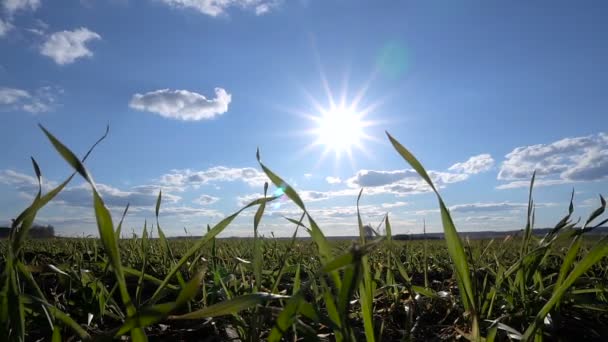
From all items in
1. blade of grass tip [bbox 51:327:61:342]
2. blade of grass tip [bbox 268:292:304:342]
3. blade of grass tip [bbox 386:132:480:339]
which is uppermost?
blade of grass tip [bbox 386:132:480:339]

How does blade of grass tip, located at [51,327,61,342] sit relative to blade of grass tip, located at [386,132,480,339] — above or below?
below

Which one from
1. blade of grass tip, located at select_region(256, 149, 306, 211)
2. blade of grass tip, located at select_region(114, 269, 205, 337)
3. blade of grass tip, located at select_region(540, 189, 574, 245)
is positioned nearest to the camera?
blade of grass tip, located at select_region(114, 269, 205, 337)

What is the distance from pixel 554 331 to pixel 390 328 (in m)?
0.48

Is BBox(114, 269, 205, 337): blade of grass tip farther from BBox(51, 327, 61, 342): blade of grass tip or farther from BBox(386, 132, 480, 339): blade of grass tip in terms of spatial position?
BBox(386, 132, 480, 339): blade of grass tip

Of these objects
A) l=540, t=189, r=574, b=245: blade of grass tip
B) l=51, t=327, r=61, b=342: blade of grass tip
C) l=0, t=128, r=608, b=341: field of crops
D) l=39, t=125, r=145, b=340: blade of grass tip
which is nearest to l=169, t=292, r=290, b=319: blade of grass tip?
l=0, t=128, r=608, b=341: field of crops

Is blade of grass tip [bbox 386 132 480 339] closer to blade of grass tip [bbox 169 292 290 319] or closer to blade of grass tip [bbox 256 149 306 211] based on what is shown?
blade of grass tip [bbox 256 149 306 211]

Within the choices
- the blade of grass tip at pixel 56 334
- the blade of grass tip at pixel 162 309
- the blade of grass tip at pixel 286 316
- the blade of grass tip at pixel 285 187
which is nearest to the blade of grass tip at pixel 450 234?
the blade of grass tip at pixel 285 187

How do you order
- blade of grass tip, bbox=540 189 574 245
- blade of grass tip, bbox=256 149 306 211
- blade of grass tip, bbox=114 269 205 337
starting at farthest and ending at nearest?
blade of grass tip, bbox=540 189 574 245 → blade of grass tip, bbox=256 149 306 211 → blade of grass tip, bbox=114 269 205 337

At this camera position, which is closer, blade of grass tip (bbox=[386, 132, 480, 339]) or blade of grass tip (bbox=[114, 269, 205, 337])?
blade of grass tip (bbox=[114, 269, 205, 337])

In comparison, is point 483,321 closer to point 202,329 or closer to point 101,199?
point 202,329

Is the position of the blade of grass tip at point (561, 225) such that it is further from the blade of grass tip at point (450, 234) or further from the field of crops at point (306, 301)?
the blade of grass tip at point (450, 234)

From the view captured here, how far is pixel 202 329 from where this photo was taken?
4.52 feet

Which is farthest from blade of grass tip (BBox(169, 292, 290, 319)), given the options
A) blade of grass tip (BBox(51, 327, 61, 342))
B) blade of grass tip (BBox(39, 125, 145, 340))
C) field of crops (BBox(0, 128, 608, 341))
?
blade of grass tip (BBox(51, 327, 61, 342))

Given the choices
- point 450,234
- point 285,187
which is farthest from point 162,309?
point 450,234
